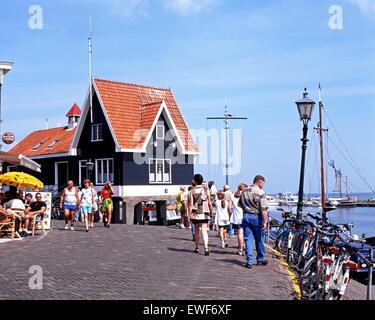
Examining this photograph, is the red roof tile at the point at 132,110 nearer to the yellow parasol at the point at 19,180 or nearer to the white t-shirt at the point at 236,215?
the yellow parasol at the point at 19,180

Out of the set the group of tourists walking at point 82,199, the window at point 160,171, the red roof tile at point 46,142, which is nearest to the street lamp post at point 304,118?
the group of tourists walking at point 82,199

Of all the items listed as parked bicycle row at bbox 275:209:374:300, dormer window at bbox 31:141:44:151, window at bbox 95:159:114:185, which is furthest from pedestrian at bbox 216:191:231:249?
dormer window at bbox 31:141:44:151

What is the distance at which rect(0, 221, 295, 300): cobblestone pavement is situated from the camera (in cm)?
895

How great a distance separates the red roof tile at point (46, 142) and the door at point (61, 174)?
123 cm

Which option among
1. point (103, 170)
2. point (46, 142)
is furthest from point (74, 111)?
point (103, 170)

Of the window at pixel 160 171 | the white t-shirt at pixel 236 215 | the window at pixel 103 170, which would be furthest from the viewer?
the window at pixel 160 171

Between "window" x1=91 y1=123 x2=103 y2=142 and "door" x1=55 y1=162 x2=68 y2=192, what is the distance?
476 cm

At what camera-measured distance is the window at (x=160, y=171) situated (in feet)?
140

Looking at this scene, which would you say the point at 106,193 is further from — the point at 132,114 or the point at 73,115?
the point at 73,115

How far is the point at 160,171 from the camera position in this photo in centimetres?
4328

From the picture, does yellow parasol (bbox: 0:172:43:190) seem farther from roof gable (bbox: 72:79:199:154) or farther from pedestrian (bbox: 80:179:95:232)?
roof gable (bbox: 72:79:199:154)

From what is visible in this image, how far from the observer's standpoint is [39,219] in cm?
1939

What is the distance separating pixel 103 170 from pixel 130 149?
11.2 feet
